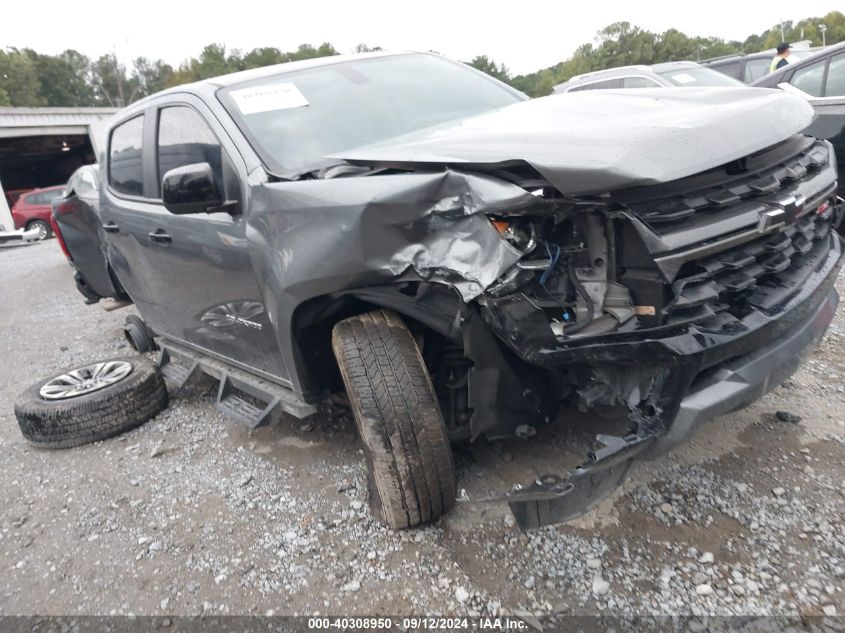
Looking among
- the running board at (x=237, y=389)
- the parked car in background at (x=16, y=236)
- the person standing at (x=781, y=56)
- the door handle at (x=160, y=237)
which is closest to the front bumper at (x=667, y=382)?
the running board at (x=237, y=389)

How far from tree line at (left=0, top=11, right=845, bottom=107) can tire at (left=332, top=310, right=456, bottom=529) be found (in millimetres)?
36783

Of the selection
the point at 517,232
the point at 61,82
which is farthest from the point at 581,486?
the point at 61,82

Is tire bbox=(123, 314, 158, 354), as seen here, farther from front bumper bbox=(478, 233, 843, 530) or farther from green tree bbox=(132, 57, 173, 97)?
green tree bbox=(132, 57, 173, 97)

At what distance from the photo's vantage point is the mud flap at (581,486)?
1943 millimetres

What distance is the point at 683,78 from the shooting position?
822 cm

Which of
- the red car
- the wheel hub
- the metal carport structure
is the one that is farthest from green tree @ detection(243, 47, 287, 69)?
the wheel hub

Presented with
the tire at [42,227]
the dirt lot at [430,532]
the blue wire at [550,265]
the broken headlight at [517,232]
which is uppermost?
the broken headlight at [517,232]

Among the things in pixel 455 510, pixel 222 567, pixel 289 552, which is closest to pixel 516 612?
pixel 455 510

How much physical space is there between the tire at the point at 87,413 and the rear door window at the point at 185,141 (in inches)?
52.5

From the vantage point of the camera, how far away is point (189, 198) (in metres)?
2.74

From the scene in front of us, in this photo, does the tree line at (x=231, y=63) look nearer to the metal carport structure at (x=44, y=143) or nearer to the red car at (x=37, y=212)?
the metal carport structure at (x=44, y=143)

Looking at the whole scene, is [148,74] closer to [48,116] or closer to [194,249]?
[48,116]

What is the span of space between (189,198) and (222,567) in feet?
4.99

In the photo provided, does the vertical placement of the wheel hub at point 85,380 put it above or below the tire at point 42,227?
above
